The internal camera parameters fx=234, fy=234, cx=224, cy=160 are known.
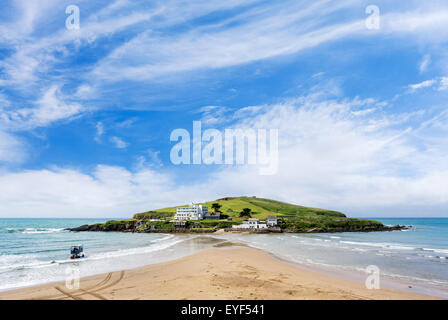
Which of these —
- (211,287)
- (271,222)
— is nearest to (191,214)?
(271,222)

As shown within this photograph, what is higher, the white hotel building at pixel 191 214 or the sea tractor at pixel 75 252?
the sea tractor at pixel 75 252

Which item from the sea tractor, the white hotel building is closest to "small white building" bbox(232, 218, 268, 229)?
the white hotel building

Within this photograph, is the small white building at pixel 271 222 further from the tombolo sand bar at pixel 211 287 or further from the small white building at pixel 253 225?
the tombolo sand bar at pixel 211 287

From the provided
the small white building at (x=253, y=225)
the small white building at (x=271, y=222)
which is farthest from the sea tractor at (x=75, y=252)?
the small white building at (x=271, y=222)

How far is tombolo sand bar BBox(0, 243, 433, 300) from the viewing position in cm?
1712

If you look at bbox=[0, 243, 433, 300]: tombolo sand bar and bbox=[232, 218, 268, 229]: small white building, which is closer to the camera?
bbox=[0, 243, 433, 300]: tombolo sand bar

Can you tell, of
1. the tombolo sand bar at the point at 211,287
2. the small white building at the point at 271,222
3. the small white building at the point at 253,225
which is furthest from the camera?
the small white building at the point at 271,222

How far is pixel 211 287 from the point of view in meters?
18.6

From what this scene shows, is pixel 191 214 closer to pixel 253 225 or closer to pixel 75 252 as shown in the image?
pixel 253 225

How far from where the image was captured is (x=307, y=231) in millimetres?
112312

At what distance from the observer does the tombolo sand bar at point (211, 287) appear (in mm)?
17125

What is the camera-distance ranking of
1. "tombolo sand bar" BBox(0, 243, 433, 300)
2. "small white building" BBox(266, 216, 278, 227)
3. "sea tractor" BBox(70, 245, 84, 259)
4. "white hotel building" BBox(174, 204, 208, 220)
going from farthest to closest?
1. "white hotel building" BBox(174, 204, 208, 220)
2. "small white building" BBox(266, 216, 278, 227)
3. "sea tractor" BBox(70, 245, 84, 259)
4. "tombolo sand bar" BBox(0, 243, 433, 300)

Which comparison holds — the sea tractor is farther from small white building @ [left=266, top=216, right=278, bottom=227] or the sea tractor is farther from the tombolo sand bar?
small white building @ [left=266, top=216, right=278, bottom=227]
